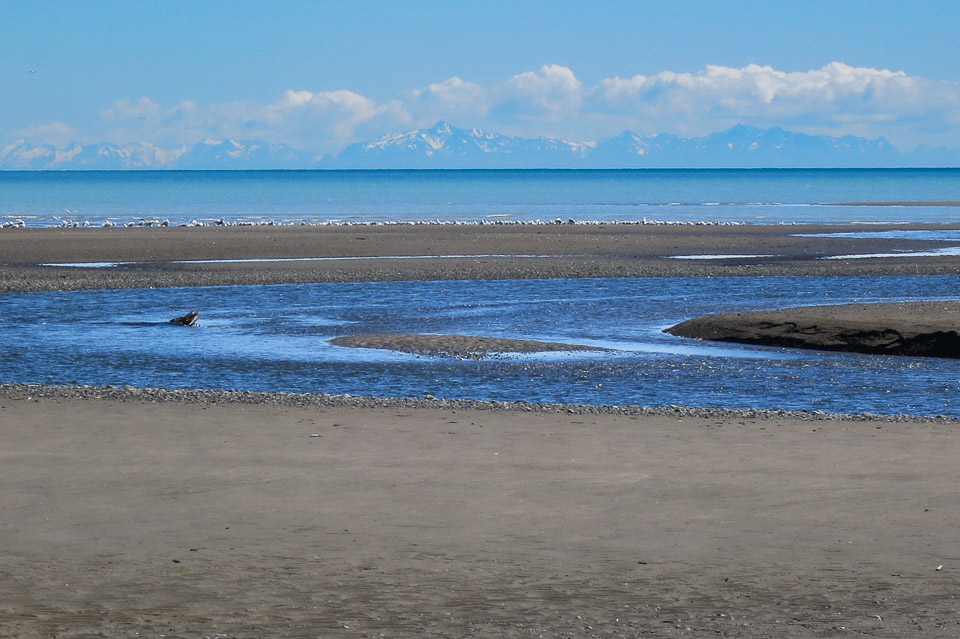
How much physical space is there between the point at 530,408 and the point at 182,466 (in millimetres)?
4699

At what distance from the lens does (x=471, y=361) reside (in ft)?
64.3

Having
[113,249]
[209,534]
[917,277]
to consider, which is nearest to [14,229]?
[113,249]

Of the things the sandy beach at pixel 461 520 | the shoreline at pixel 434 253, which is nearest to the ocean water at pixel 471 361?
the sandy beach at pixel 461 520

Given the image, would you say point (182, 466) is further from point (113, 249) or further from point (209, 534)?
point (113, 249)

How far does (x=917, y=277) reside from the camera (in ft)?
115

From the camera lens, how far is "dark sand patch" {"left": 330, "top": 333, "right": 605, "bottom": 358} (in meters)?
20.6

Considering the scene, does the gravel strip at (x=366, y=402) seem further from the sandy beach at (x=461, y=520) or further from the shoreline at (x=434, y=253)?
the shoreline at (x=434, y=253)

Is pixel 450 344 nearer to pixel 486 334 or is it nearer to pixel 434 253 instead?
pixel 486 334

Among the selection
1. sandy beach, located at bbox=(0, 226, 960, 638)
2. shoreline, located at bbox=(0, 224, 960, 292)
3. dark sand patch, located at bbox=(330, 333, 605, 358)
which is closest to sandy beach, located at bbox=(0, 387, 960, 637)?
sandy beach, located at bbox=(0, 226, 960, 638)

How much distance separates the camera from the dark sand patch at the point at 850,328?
66.6ft

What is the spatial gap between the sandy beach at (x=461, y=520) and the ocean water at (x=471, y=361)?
210 centimetres

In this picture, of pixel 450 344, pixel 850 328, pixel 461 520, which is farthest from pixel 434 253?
pixel 461 520

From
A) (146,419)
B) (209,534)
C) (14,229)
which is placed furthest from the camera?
(14,229)

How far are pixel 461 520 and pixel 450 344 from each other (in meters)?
11.7
